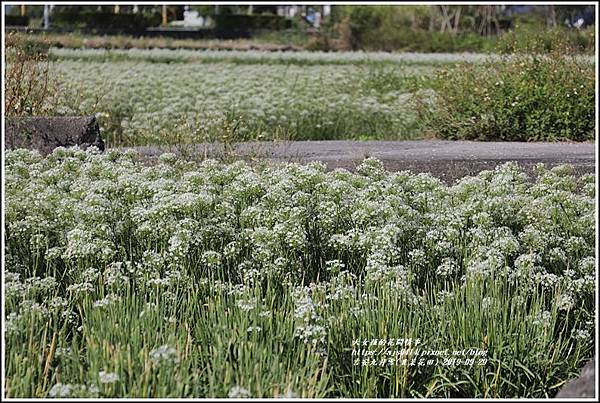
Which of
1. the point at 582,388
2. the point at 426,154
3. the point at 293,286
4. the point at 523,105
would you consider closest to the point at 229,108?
the point at 523,105

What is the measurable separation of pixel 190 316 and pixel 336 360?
0.72 meters

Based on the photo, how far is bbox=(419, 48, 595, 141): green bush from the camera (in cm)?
1048

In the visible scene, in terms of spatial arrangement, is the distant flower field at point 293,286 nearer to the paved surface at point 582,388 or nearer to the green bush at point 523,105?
the paved surface at point 582,388

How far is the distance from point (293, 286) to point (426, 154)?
4090 mm

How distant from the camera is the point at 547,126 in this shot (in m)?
10.5

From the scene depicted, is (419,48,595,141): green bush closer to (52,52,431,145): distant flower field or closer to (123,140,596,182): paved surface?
(52,52,431,145): distant flower field

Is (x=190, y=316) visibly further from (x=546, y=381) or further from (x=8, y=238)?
(x=546, y=381)

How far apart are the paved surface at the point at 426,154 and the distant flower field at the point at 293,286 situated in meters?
1.83

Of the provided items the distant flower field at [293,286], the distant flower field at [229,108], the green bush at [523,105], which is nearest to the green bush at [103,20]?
the distant flower field at [229,108]

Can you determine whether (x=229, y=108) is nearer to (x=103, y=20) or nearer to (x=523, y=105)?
(x=523, y=105)

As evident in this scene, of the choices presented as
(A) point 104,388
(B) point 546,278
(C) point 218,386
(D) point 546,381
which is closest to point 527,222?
(B) point 546,278

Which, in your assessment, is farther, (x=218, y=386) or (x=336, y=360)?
(x=336, y=360)

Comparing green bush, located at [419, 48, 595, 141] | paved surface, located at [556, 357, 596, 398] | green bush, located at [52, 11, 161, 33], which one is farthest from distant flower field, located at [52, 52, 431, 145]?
green bush, located at [52, 11, 161, 33]

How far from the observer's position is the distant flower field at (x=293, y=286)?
350cm
